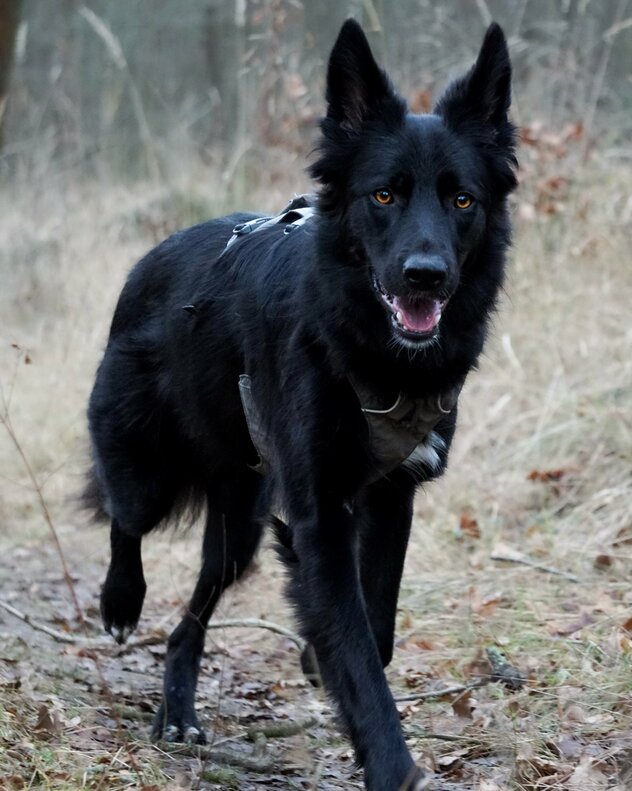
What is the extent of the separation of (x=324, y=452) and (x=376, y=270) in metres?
0.58

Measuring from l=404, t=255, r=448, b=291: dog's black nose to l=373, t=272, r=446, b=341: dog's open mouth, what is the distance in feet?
0.32

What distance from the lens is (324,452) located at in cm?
330

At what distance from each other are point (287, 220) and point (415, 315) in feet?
3.07

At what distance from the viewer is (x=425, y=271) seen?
10.2ft

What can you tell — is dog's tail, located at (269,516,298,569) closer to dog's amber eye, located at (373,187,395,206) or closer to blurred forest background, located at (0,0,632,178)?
dog's amber eye, located at (373,187,395,206)

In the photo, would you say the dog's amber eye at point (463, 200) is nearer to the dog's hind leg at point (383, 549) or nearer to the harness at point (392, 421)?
the harness at point (392, 421)

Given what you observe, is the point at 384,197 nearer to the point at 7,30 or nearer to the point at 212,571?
the point at 212,571

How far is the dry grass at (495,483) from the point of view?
3523 mm

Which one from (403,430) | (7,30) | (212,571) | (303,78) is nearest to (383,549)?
(403,430)

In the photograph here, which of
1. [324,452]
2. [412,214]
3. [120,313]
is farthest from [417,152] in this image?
[120,313]

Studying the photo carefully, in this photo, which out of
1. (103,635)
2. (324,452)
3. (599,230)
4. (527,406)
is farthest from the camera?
(599,230)

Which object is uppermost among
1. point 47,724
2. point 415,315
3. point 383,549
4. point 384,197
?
point 384,197

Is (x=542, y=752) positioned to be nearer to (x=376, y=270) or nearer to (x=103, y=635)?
(x=376, y=270)

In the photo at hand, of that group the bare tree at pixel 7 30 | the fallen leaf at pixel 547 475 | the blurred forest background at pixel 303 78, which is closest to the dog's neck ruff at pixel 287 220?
the fallen leaf at pixel 547 475
